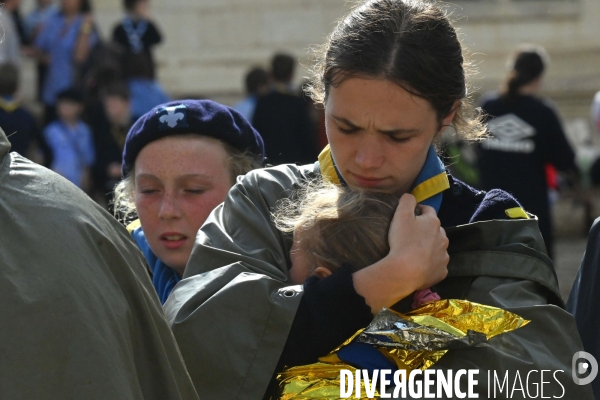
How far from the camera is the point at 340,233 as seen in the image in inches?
95.2

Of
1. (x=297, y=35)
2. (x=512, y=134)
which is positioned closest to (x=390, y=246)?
(x=512, y=134)

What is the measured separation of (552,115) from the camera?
6.98m

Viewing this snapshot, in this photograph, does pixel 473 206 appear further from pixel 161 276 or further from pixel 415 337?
pixel 161 276

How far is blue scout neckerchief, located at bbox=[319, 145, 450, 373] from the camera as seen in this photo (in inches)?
91.0

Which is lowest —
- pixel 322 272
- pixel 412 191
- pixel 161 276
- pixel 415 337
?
pixel 161 276

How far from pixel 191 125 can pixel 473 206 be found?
3.32ft

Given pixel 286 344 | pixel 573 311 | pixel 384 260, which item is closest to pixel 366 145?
pixel 384 260

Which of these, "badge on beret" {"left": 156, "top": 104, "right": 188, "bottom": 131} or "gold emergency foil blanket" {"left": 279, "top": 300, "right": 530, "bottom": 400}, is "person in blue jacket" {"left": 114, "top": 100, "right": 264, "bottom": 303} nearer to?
"badge on beret" {"left": 156, "top": 104, "right": 188, "bottom": 131}

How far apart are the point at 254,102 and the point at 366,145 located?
6.51 meters

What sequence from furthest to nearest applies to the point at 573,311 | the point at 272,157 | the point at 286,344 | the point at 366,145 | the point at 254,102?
the point at 254,102
the point at 272,157
the point at 573,311
the point at 366,145
the point at 286,344

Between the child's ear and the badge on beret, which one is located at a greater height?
the badge on beret

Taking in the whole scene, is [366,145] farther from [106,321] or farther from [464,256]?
[106,321]

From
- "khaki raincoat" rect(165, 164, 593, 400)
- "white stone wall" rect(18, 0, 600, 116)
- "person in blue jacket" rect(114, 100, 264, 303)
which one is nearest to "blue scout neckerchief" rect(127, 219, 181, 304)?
"person in blue jacket" rect(114, 100, 264, 303)

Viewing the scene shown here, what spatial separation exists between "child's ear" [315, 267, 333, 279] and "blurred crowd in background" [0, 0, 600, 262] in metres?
4.44
